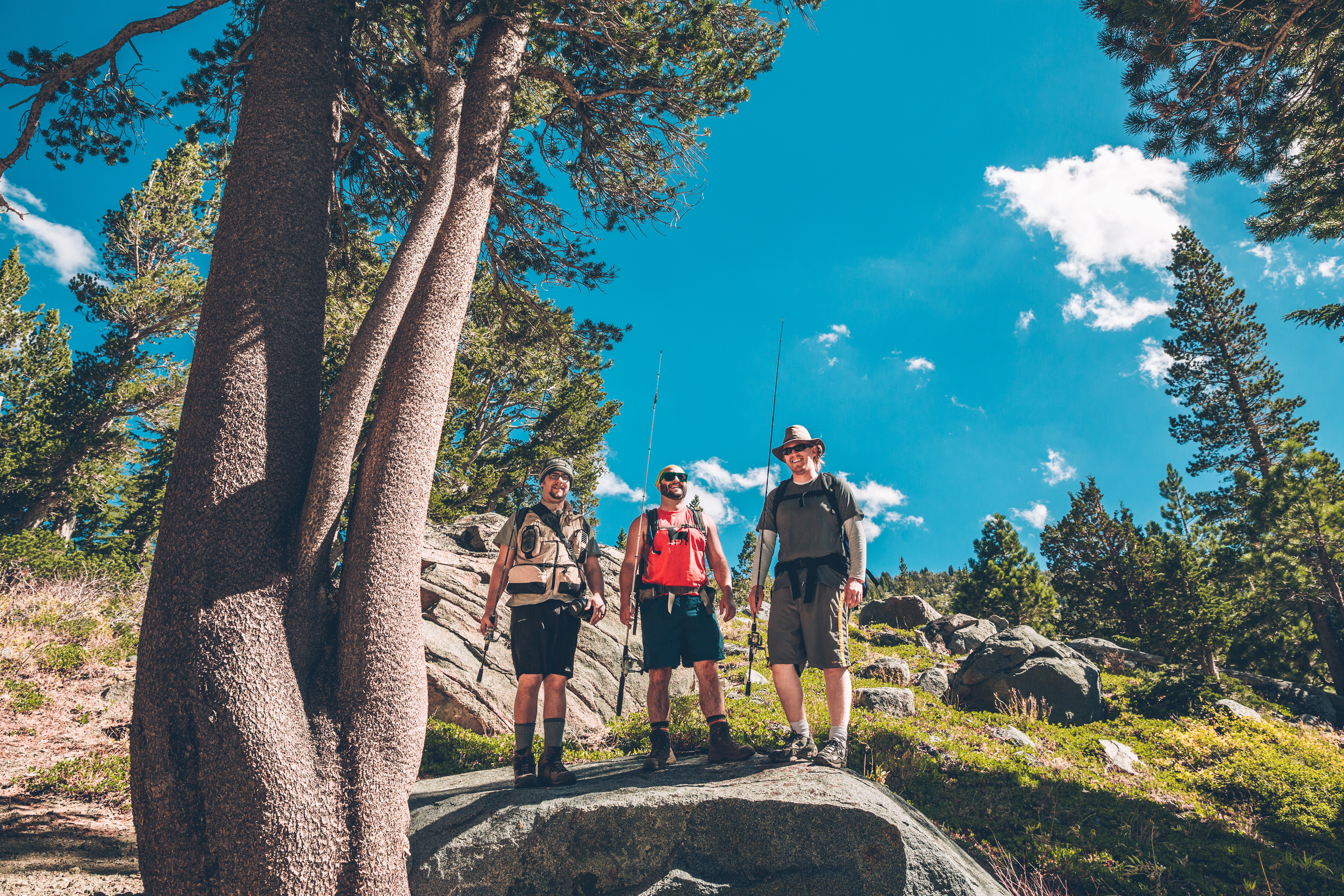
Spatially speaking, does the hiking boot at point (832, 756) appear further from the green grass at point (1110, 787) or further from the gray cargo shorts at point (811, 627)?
the green grass at point (1110, 787)

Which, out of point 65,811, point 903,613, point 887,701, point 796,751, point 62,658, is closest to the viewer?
point 796,751

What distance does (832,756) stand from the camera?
387cm

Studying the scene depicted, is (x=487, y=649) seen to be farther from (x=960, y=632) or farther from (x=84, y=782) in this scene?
(x=960, y=632)

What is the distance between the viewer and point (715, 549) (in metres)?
4.64

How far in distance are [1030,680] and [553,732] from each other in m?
10.7

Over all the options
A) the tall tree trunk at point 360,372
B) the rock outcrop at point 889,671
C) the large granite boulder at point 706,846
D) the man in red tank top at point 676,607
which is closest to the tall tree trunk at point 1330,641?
the rock outcrop at point 889,671

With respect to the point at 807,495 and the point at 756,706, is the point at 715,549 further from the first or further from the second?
the point at 756,706

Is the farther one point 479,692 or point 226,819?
point 479,692

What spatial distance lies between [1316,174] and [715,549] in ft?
31.4

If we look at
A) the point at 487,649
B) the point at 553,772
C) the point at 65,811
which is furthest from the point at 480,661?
the point at 553,772

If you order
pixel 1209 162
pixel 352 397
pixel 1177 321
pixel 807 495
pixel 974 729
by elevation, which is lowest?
pixel 974 729

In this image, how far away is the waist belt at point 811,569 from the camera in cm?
425

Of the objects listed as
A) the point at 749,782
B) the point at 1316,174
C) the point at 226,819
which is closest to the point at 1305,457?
the point at 1316,174

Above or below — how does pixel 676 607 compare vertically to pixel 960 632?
above
